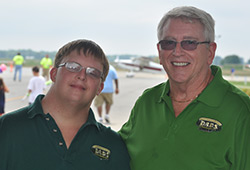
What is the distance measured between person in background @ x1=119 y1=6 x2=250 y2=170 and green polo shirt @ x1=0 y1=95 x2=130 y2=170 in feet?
1.15

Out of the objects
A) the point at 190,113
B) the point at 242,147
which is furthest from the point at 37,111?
the point at 242,147

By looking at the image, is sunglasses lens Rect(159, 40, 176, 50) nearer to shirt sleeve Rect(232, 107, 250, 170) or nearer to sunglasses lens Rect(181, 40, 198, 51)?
sunglasses lens Rect(181, 40, 198, 51)

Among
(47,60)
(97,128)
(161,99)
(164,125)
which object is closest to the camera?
(97,128)

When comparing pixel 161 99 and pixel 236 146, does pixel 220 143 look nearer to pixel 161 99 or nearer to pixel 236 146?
pixel 236 146

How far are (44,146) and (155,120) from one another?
2.82 ft

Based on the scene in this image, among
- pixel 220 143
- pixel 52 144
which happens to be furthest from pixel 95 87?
pixel 220 143

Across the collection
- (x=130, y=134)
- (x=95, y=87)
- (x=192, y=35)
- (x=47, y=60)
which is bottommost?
(x=47, y=60)

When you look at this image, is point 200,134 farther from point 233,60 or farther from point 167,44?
point 233,60

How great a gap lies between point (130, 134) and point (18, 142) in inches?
36.3

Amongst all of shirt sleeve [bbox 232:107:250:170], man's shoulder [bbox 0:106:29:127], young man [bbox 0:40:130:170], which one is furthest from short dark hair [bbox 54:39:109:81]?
shirt sleeve [bbox 232:107:250:170]

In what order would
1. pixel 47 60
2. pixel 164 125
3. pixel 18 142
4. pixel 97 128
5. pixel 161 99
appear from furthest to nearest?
1. pixel 47 60
2. pixel 161 99
3. pixel 164 125
4. pixel 97 128
5. pixel 18 142

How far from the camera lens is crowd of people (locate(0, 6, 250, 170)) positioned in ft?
6.52

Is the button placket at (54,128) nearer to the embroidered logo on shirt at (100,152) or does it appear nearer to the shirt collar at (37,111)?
the shirt collar at (37,111)

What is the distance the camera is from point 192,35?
2.32 meters
